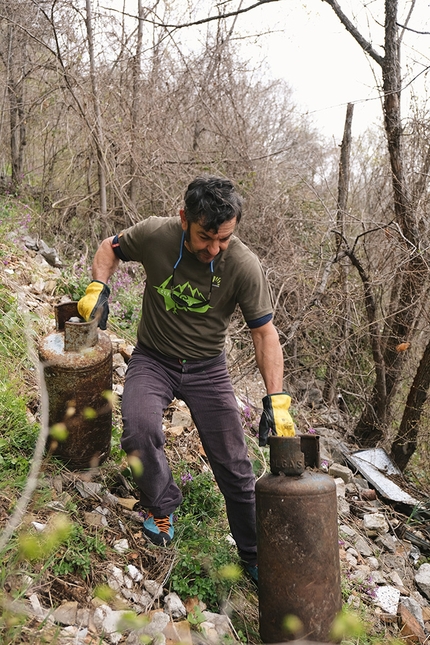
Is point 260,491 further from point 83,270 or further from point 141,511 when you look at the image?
point 83,270

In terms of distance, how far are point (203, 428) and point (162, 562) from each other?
2.26ft

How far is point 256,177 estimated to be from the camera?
7859 millimetres

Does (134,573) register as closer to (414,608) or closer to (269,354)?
(269,354)

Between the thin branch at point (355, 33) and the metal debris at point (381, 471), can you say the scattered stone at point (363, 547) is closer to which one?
the metal debris at point (381, 471)

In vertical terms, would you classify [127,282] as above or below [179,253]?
below

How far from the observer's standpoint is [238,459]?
280cm

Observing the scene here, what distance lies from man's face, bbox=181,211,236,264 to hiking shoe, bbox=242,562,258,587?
1.56 metres

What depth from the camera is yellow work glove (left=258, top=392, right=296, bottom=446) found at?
8.44ft

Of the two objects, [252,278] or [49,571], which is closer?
[49,571]

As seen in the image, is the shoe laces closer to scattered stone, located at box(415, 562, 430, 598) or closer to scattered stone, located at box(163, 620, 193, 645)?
scattered stone, located at box(163, 620, 193, 645)

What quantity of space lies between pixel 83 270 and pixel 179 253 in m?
3.32

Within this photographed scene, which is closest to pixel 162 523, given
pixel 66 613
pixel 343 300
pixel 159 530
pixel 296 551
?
pixel 159 530

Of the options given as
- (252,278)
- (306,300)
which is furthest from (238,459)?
(306,300)

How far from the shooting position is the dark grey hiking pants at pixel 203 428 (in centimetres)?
271
